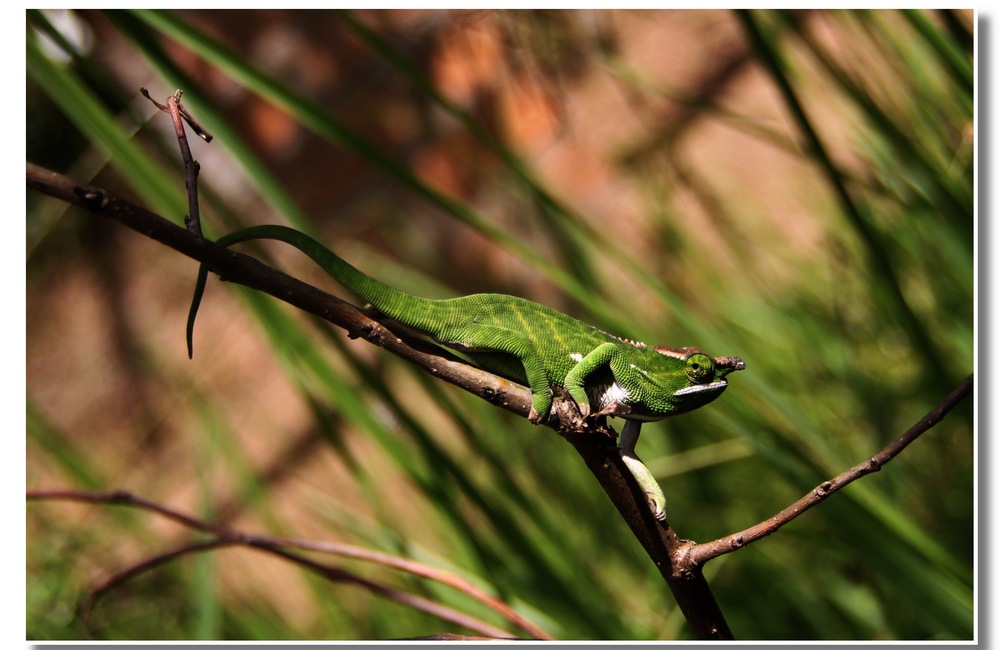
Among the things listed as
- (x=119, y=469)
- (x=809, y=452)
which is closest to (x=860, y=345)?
(x=809, y=452)

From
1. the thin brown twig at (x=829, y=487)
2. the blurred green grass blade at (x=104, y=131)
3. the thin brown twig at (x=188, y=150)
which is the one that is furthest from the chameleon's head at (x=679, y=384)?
the blurred green grass blade at (x=104, y=131)

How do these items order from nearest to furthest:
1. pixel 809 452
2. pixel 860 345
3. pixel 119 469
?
pixel 809 452 < pixel 860 345 < pixel 119 469

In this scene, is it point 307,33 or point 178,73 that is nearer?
point 178,73

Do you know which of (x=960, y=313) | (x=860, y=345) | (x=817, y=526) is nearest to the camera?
(x=960, y=313)

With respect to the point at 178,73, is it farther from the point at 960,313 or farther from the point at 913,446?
the point at 913,446

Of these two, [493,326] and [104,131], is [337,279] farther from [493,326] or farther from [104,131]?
[104,131]

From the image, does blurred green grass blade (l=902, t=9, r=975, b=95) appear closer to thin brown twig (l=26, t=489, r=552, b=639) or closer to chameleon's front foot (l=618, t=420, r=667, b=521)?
chameleon's front foot (l=618, t=420, r=667, b=521)
